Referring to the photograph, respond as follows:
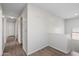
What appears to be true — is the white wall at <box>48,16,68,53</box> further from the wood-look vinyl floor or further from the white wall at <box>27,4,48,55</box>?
the white wall at <box>27,4,48,55</box>

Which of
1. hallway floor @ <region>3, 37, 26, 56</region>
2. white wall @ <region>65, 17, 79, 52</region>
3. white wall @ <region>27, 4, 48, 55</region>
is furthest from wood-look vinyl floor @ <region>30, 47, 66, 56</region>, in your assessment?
hallway floor @ <region>3, 37, 26, 56</region>

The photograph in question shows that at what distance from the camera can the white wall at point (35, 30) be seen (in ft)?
5.32

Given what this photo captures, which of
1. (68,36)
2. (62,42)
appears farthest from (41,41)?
(68,36)

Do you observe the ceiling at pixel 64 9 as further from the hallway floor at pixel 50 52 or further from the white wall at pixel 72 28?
the hallway floor at pixel 50 52

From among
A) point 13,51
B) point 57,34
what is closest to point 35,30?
point 57,34

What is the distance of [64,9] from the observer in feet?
4.03

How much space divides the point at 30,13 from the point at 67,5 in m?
A: 0.87

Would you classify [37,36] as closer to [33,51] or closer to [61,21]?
[33,51]

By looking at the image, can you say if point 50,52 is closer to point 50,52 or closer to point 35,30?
point 50,52

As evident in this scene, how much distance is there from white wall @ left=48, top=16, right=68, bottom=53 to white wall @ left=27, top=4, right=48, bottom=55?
19cm

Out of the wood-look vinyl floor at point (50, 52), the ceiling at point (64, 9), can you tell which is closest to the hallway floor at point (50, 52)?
the wood-look vinyl floor at point (50, 52)

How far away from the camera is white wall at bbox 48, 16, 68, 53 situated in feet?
4.35

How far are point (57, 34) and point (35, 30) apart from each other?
0.57 metres

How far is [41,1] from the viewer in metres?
1.12
